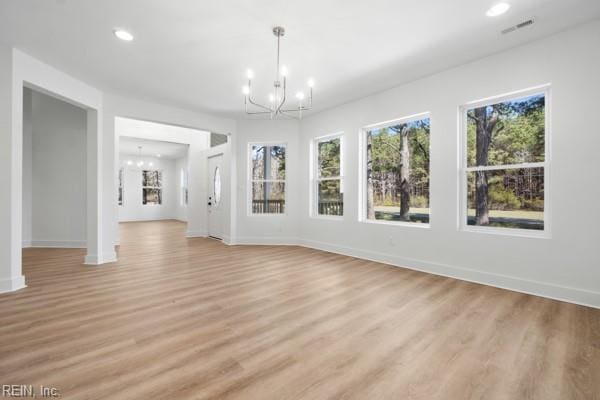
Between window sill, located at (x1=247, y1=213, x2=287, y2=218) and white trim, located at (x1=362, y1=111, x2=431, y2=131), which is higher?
white trim, located at (x1=362, y1=111, x2=431, y2=131)

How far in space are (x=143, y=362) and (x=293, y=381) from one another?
959mm

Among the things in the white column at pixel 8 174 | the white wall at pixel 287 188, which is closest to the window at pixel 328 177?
the white wall at pixel 287 188

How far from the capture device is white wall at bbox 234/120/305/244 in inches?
237

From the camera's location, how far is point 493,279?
3234 millimetres

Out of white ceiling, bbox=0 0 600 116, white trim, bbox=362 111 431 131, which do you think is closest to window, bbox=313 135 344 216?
white trim, bbox=362 111 431 131

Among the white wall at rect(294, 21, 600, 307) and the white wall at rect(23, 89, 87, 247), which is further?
the white wall at rect(23, 89, 87, 247)

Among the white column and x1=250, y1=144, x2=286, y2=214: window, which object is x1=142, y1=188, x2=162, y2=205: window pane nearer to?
x1=250, y1=144, x2=286, y2=214: window

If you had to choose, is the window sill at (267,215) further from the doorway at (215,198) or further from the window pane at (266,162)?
the doorway at (215,198)

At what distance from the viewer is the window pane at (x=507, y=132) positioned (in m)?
3.08

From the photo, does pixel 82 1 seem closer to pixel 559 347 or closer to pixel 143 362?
pixel 143 362

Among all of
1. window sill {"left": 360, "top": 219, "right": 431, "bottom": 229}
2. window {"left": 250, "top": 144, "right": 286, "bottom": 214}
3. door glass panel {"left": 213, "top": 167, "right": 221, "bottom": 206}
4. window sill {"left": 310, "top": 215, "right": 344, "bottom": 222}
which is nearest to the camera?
window sill {"left": 360, "top": 219, "right": 431, "bottom": 229}

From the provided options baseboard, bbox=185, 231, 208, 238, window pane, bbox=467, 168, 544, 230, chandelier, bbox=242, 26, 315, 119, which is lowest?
baseboard, bbox=185, 231, 208, 238

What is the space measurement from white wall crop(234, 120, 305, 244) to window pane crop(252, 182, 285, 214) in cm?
17

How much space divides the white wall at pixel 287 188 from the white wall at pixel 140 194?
8.05 metres
